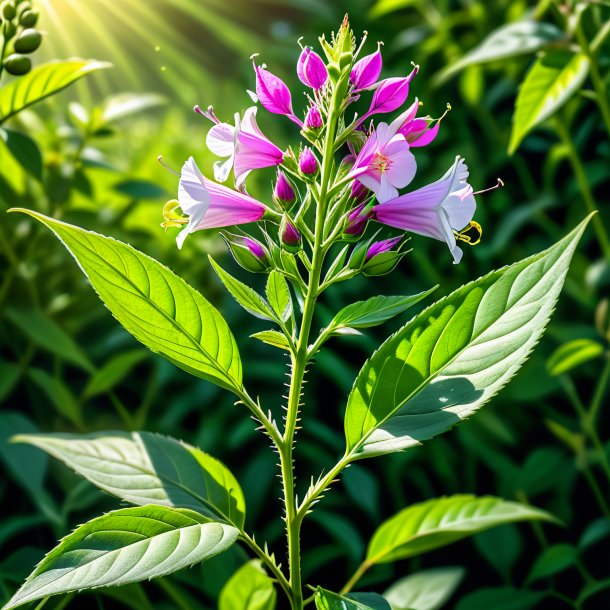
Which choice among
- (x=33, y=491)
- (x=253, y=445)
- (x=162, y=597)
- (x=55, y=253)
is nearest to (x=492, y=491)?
(x=253, y=445)

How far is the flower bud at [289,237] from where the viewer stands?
1.82ft

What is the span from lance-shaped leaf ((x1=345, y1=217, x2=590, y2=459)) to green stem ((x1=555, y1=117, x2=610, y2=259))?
2.08 feet

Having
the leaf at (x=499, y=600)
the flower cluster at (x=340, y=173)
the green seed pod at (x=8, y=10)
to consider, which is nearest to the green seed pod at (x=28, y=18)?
the green seed pod at (x=8, y=10)

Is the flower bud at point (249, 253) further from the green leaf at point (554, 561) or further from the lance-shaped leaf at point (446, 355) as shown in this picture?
the green leaf at point (554, 561)

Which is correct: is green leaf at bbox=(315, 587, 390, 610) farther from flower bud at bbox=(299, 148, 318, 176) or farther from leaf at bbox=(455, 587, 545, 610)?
leaf at bbox=(455, 587, 545, 610)

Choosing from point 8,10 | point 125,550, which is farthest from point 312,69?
point 8,10

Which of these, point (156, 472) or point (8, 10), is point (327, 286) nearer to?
point (156, 472)

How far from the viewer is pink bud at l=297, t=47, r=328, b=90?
1.84ft

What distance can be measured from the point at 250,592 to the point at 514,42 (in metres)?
0.82

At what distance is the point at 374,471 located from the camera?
1.20 meters

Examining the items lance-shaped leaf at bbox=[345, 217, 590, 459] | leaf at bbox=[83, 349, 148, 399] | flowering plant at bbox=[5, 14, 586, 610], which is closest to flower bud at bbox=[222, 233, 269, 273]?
flowering plant at bbox=[5, 14, 586, 610]

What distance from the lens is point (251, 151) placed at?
0.59m

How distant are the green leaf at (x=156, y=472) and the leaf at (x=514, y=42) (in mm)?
682

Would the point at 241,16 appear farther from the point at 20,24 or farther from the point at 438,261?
the point at 20,24
